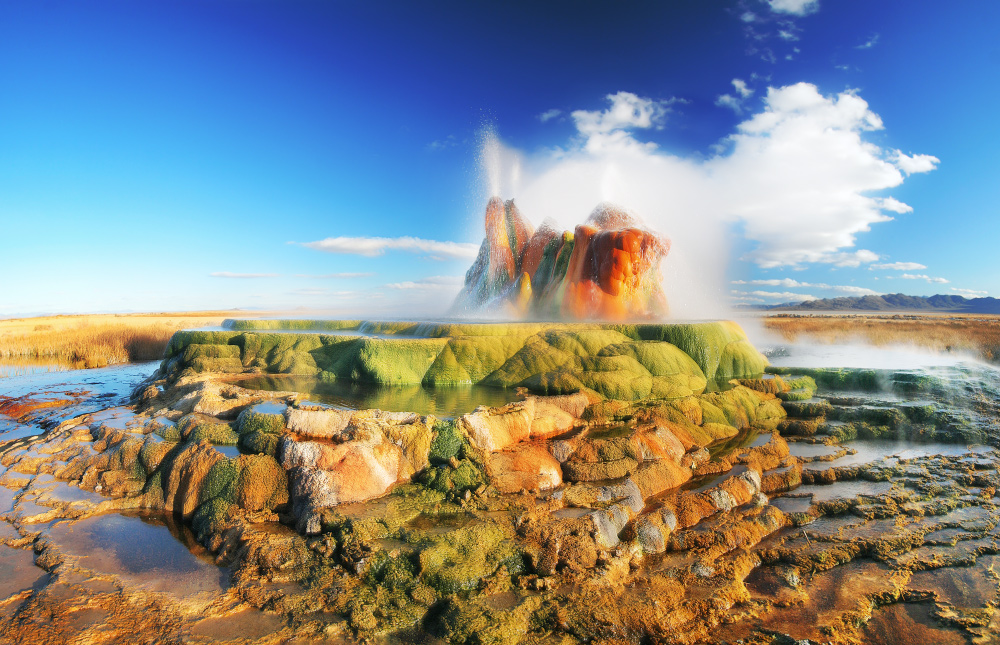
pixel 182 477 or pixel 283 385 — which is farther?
pixel 283 385

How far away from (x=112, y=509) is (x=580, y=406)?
10.6 metres

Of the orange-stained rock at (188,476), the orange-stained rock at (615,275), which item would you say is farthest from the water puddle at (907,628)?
the orange-stained rock at (615,275)

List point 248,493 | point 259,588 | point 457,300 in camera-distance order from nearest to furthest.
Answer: point 259,588 < point 248,493 < point 457,300

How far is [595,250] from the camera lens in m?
28.8

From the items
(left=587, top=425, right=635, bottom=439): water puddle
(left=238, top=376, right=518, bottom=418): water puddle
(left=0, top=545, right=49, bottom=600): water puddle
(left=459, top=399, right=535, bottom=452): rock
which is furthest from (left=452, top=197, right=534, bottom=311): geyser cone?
(left=0, top=545, right=49, bottom=600): water puddle

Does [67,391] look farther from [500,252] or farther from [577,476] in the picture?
[500,252]

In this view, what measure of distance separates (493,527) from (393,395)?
886 cm

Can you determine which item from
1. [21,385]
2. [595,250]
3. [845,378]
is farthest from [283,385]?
[845,378]

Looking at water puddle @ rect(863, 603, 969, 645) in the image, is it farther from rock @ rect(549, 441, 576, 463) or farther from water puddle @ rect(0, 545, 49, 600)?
water puddle @ rect(0, 545, 49, 600)

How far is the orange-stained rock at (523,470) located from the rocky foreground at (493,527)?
4cm

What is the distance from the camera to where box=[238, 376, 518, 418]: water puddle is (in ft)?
45.0

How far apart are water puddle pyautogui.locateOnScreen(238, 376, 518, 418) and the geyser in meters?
13.2

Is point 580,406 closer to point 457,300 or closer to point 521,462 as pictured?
point 521,462

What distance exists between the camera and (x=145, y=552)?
7.41 metres
